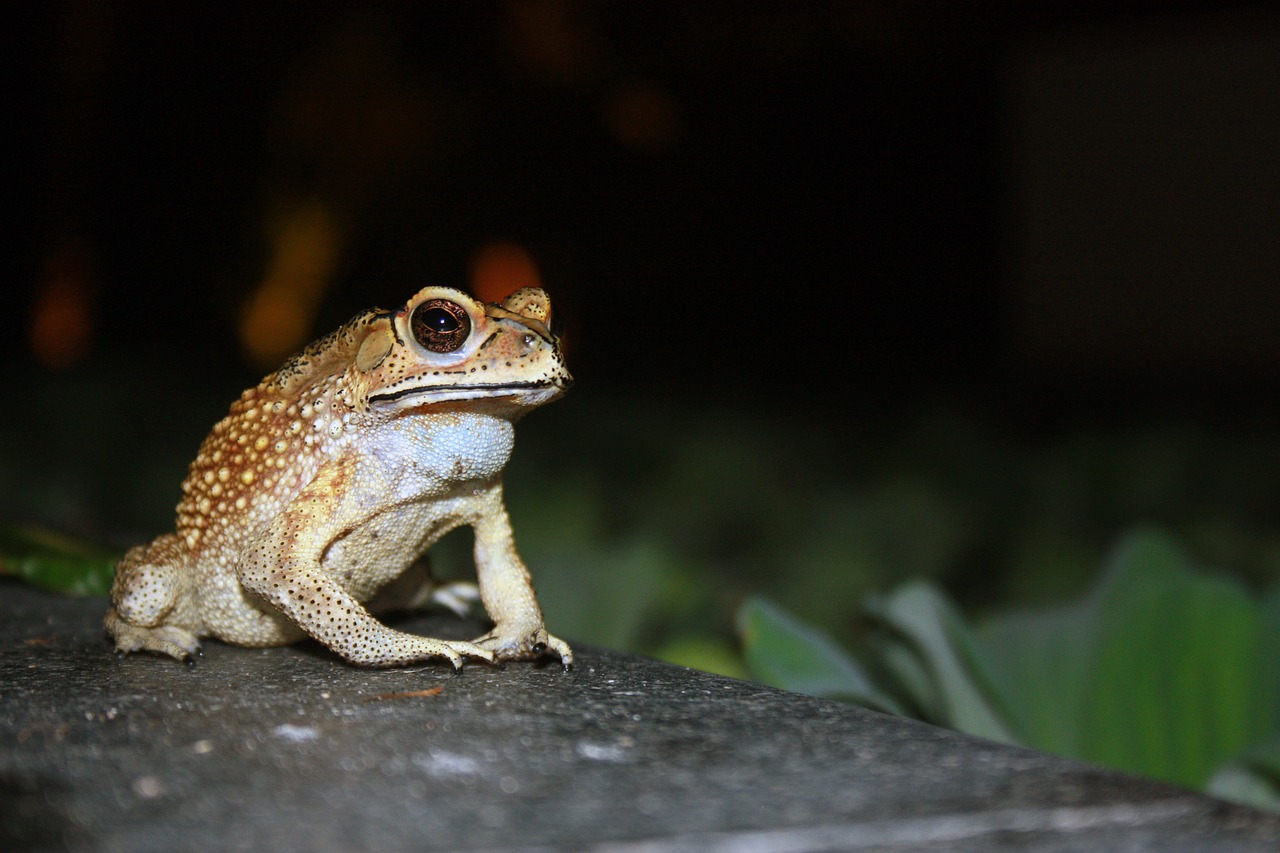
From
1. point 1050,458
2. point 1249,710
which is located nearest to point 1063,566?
point 1249,710

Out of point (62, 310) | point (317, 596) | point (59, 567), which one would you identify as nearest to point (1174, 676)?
point (317, 596)

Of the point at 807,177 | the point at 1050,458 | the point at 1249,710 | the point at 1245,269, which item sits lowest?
the point at 1249,710

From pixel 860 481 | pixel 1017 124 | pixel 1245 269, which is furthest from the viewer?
pixel 1017 124

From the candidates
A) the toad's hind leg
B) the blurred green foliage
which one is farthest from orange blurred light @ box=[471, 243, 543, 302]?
the toad's hind leg

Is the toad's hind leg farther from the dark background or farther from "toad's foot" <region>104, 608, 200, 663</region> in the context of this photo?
the dark background

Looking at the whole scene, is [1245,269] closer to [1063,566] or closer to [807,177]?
[807,177]

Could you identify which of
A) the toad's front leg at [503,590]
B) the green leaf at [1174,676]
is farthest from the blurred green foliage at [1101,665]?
the toad's front leg at [503,590]

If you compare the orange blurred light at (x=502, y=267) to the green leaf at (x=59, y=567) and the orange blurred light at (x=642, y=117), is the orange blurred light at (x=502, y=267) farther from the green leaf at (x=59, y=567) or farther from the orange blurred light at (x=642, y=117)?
the green leaf at (x=59, y=567)
